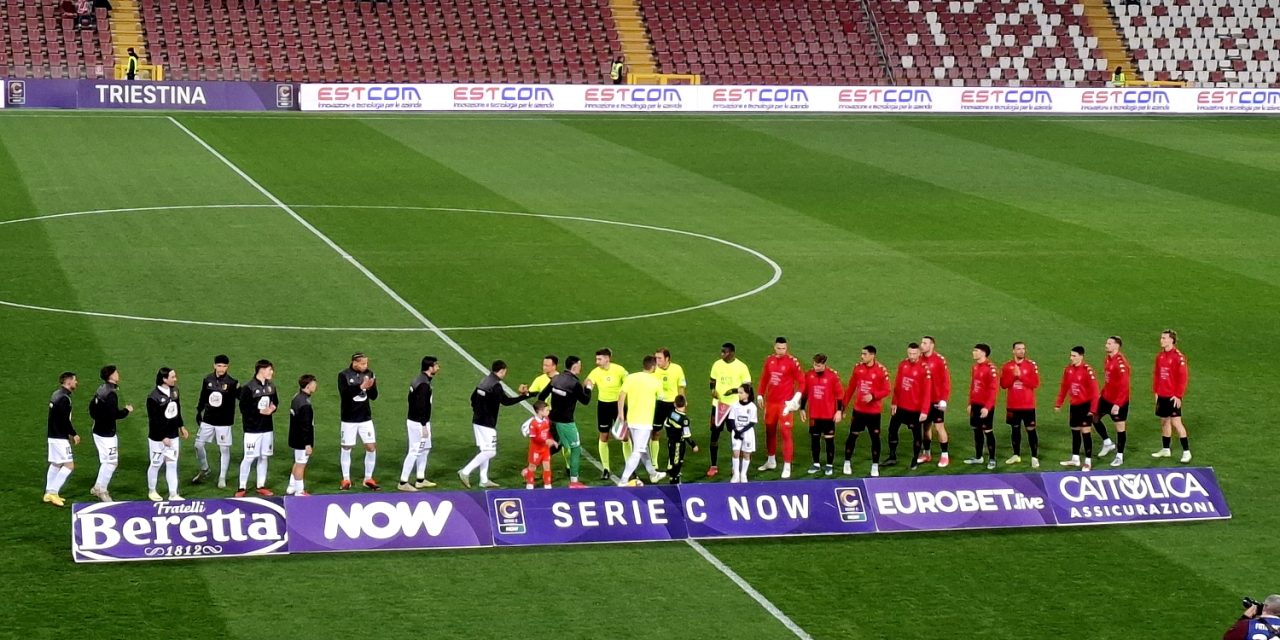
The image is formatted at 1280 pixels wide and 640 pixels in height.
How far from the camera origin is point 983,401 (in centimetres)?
2136

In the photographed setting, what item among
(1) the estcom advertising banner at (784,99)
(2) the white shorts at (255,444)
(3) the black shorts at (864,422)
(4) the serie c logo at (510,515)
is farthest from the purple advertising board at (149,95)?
(4) the serie c logo at (510,515)

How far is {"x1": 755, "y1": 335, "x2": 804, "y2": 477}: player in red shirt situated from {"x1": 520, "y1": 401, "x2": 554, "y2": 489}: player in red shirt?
2781mm

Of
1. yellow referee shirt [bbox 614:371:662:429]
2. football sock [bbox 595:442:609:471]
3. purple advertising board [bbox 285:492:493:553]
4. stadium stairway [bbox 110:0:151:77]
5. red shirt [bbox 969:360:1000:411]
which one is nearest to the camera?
purple advertising board [bbox 285:492:493:553]

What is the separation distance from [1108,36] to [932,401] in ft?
178

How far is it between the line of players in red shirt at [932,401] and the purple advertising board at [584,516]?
289 centimetres

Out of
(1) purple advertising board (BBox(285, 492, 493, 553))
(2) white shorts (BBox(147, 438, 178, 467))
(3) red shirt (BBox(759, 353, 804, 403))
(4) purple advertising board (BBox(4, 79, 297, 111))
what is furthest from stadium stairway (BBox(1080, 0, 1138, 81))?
(2) white shorts (BBox(147, 438, 178, 467))

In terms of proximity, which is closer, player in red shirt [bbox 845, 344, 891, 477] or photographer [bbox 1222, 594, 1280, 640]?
photographer [bbox 1222, 594, 1280, 640]

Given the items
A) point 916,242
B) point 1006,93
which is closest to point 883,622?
point 916,242

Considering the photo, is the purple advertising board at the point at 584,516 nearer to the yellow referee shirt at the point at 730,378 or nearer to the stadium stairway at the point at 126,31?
the yellow referee shirt at the point at 730,378

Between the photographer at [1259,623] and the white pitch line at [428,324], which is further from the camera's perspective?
the white pitch line at [428,324]

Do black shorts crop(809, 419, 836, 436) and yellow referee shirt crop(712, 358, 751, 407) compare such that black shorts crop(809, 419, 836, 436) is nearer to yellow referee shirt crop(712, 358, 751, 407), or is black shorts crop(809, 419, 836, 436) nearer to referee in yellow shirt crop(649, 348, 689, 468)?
yellow referee shirt crop(712, 358, 751, 407)

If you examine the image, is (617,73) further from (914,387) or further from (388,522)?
(388,522)

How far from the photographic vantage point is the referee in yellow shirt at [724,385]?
2073 cm

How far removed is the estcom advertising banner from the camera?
56.8 m
